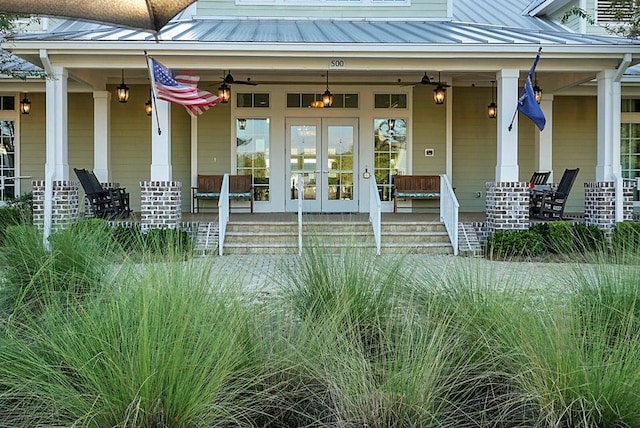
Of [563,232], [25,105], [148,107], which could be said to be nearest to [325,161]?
[148,107]

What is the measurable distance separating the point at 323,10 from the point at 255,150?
3.45 m

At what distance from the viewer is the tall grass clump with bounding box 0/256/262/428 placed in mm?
2496

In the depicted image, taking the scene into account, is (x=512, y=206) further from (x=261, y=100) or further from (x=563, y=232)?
(x=261, y=100)

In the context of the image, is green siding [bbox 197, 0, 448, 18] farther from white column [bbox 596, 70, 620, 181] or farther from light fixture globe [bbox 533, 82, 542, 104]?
white column [bbox 596, 70, 620, 181]

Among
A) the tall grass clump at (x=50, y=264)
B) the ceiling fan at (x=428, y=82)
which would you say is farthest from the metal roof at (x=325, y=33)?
the tall grass clump at (x=50, y=264)

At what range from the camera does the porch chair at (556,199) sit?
34.9 ft

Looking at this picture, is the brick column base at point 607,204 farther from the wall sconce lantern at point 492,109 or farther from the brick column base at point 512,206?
the wall sconce lantern at point 492,109

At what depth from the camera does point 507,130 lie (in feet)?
32.4

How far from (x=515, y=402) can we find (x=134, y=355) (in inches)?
70.6

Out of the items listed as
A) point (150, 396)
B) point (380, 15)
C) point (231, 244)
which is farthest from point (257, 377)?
point (380, 15)

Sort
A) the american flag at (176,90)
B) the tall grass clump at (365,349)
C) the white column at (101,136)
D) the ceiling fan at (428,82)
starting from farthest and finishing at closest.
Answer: the white column at (101,136)
the ceiling fan at (428,82)
the american flag at (176,90)
the tall grass clump at (365,349)

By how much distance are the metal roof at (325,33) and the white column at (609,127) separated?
0.75m

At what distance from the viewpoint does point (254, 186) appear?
13.0 meters

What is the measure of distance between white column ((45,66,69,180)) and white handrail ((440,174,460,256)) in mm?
6584
